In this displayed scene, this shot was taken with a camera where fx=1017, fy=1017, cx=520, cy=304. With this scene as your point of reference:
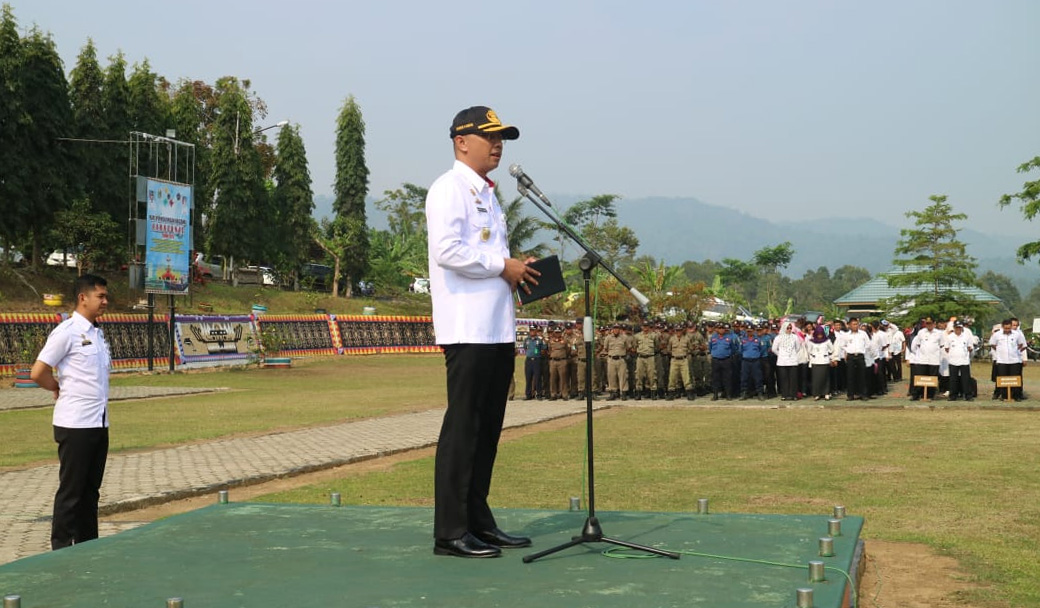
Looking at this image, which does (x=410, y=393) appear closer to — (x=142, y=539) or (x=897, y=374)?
(x=897, y=374)

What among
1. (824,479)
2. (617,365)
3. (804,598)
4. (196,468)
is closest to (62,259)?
(617,365)

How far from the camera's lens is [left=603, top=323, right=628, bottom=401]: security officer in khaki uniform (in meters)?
22.9

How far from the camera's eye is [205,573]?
4102 millimetres

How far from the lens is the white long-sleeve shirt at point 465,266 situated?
441 cm

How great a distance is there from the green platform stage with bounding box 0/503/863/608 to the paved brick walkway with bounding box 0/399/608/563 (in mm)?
2081

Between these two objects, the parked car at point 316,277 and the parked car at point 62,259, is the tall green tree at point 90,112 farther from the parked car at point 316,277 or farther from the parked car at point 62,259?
the parked car at point 316,277

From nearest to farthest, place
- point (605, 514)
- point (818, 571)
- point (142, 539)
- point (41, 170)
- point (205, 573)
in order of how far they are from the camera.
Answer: point (818, 571), point (205, 573), point (142, 539), point (605, 514), point (41, 170)

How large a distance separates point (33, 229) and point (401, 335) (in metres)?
15.1

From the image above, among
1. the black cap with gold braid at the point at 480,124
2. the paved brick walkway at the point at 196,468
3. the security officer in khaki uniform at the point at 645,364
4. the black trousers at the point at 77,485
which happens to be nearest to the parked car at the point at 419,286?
the security officer in khaki uniform at the point at 645,364

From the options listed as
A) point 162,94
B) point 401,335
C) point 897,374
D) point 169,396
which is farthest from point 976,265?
point 162,94

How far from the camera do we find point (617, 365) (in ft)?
75.5

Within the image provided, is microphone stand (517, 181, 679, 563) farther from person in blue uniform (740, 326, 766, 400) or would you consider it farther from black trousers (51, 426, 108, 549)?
person in blue uniform (740, 326, 766, 400)

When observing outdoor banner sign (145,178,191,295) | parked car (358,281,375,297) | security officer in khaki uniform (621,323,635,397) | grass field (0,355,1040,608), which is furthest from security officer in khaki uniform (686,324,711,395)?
parked car (358,281,375,297)

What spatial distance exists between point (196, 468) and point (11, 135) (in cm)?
2733
